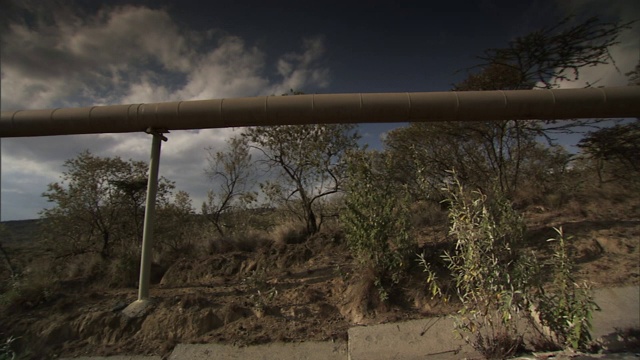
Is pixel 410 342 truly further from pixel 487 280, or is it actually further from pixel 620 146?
pixel 620 146

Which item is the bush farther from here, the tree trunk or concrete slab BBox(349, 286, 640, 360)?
concrete slab BBox(349, 286, 640, 360)

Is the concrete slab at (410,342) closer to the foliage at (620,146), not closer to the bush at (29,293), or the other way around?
→ the bush at (29,293)

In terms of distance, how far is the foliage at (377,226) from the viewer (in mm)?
4766

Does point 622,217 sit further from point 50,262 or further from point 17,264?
point 17,264

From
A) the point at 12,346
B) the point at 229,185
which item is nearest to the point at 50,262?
the point at 12,346

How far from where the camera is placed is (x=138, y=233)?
27.3 feet

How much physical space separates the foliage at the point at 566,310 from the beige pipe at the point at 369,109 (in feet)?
8.33

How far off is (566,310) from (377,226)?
94.8 inches

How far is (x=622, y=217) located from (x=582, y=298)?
4.25 metres

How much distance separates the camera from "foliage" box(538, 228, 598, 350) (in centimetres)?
298

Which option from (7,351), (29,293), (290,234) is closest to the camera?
(7,351)

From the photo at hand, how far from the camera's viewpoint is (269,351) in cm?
392

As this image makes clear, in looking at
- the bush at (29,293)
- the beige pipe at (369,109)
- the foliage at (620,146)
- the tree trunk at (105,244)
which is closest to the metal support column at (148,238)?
the beige pipe at (369,109)

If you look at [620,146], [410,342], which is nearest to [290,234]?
[410,342]
